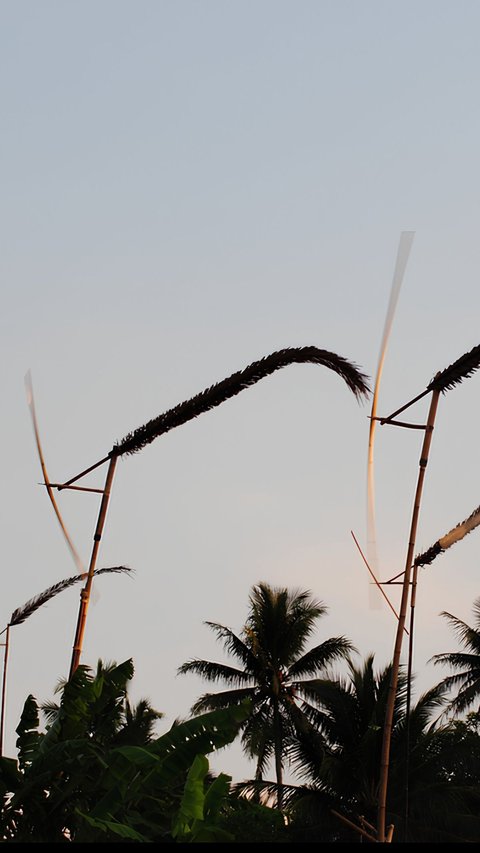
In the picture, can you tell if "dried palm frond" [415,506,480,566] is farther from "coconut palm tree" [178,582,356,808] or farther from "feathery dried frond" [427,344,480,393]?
"coconut palm tree" [178,582,356,808]

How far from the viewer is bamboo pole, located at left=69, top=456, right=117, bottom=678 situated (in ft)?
40.4

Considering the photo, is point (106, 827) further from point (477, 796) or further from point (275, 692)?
point (275, 692)

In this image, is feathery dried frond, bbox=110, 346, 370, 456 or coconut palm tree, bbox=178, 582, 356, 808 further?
coconut palm tree, bbox=178, 582, 356, 808

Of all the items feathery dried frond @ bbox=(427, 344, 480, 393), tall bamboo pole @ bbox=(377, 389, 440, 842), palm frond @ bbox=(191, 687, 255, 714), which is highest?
palm frond @ bbox=(191, 687, 255, 714)

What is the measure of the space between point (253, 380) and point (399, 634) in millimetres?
2924

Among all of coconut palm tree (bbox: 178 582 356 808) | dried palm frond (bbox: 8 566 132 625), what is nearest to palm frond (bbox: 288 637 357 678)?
coconut palm tree (bbox: 178 582 356 808)

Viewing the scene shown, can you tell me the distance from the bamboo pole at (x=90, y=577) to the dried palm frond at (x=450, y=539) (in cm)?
348

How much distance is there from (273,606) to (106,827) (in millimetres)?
23161

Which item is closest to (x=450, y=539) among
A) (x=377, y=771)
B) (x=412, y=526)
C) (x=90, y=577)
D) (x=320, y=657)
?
(x=412, y=526)

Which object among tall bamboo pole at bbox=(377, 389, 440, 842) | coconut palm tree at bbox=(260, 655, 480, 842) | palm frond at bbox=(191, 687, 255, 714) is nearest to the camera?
tall bamboo pole at bbox=(377, 389, 440, 842)

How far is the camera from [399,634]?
11.0 meters

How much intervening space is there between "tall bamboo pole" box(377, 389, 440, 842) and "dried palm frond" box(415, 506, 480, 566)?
57 centimetres

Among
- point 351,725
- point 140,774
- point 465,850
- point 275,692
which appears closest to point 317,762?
point 351,725

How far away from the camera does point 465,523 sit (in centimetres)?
1202
